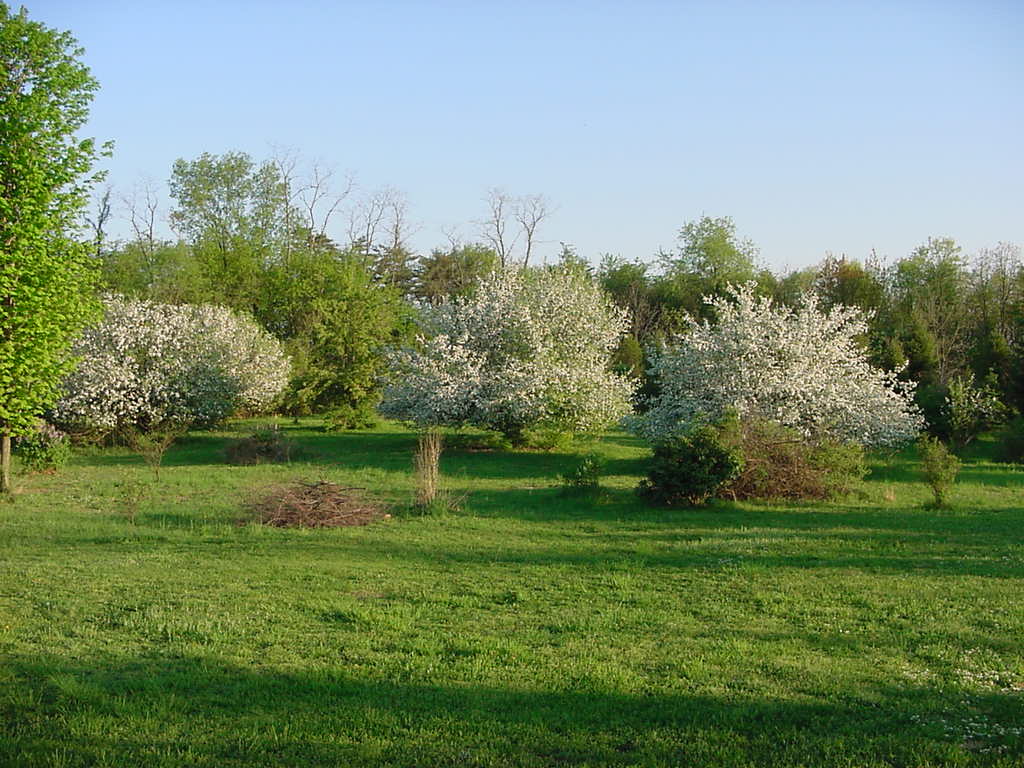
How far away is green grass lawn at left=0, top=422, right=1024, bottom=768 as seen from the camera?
5031mm

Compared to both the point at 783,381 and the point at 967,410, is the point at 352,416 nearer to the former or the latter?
the point at 783,381

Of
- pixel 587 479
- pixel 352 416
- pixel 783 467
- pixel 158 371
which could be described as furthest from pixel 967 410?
pixel 158 371

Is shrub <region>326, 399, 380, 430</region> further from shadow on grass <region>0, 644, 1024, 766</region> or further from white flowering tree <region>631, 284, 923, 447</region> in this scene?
shadow on grass <region>0, 644, 1024, 766</region>

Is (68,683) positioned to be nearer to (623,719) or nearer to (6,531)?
(623,719)

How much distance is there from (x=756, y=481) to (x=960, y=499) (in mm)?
4661

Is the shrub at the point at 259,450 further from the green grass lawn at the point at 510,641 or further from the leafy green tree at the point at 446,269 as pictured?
the leafy green tree at the point at 446,269

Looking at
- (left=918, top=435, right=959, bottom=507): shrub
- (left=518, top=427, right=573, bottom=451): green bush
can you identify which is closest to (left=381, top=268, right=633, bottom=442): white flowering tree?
(left=518, top=427, right=573, bottom=451): green bush

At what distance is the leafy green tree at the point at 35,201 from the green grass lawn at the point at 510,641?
8.81ft

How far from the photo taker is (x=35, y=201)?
13.4 meters

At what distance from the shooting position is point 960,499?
59.7ft

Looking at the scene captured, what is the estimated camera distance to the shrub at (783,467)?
57.0ft

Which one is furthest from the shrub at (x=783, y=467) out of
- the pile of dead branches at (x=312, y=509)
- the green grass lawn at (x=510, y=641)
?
the pile of dead branches at (x=312, y=509)

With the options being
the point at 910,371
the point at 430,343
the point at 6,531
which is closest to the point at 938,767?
the point at 6,531

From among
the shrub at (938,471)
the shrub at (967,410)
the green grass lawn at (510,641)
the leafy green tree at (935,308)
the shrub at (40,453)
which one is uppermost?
the leafy green tree at (935,308)
